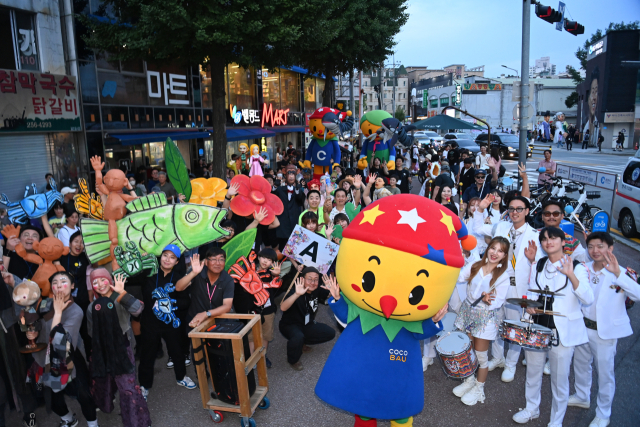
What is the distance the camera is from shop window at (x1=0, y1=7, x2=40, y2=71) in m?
10.4

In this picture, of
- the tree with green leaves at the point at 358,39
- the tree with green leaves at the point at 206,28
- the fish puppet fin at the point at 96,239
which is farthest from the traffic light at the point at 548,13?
the fish puppet fin at the point at 96,239

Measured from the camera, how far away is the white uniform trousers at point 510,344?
443 centimetres

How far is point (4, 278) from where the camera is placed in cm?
418

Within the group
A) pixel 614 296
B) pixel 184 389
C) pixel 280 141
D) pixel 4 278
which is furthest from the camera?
pixel 280 141

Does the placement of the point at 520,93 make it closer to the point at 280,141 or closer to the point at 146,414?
the point at 146,414

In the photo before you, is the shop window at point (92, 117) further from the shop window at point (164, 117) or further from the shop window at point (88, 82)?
the shop window at point (164, 117)

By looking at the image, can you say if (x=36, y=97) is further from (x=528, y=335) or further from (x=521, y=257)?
(x=528, y=335)

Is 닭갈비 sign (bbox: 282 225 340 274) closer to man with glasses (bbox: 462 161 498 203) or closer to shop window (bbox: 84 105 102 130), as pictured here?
man with glasses (bbox: 462 161 498 203)

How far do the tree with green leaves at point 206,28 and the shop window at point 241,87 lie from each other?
733 centimetres

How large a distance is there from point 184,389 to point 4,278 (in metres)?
2.05

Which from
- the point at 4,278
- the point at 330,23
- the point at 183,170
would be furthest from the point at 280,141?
the point at 4,278

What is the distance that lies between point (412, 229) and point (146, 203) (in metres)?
3.27

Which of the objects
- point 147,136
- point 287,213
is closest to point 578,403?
point 287,213

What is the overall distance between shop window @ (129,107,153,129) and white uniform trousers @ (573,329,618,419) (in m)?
13.2
